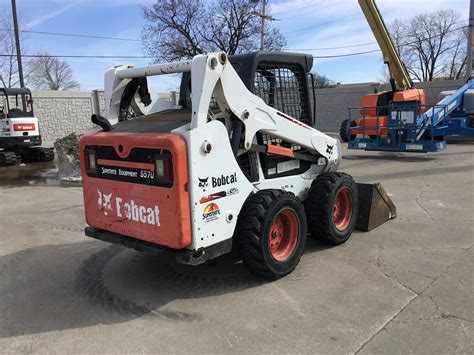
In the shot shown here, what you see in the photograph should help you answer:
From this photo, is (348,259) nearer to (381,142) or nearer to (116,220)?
(116,220)

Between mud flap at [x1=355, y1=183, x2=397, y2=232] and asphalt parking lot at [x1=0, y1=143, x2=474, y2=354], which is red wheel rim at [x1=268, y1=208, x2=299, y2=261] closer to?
asphalt parking lot at [x1=0, y1=143, x2=474, y2=354]

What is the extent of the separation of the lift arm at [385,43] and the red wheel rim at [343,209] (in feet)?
33.2

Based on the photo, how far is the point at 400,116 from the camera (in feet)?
43.1

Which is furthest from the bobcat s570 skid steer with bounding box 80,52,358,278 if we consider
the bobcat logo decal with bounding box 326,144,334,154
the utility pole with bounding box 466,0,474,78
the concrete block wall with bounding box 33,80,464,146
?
the utility pole with bounding box 466,0,474,78

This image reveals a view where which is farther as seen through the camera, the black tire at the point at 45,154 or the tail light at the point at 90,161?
the black tire at the point at 45,154

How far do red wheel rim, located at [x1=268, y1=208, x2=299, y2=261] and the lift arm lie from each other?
11.3 metres

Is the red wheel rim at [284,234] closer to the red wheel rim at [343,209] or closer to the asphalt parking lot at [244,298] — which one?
the asphalt parking lot at [244,298]

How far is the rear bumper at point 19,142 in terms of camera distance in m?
15.6

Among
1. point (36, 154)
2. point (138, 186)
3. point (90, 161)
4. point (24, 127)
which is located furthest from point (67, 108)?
point (138, 186)

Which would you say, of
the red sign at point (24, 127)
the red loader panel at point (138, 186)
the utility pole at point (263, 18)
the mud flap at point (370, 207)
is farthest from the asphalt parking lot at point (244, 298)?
the utility pole at point (263, 18)

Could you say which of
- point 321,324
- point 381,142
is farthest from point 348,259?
point 381,142

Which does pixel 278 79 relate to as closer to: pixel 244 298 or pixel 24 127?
pixel 244 298

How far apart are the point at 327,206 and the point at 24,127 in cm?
1383

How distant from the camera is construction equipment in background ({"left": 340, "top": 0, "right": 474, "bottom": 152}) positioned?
12.9 m
